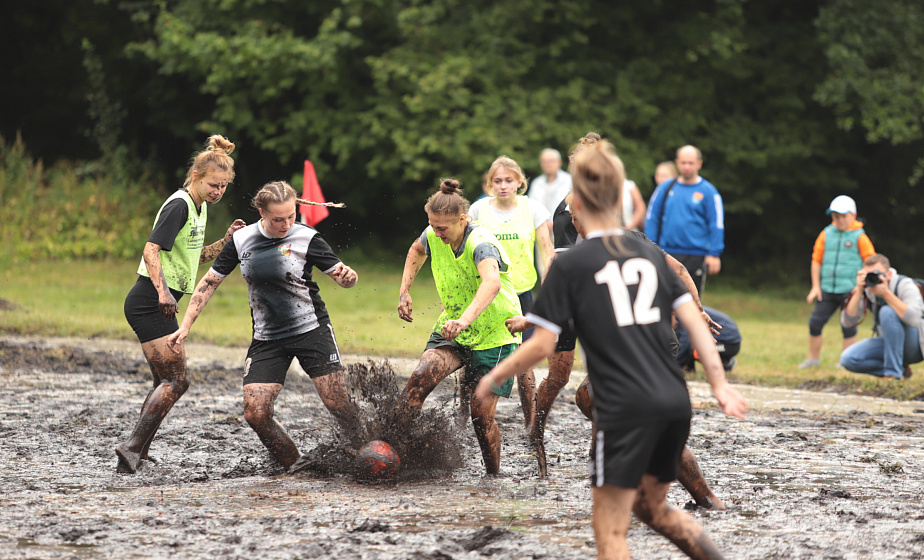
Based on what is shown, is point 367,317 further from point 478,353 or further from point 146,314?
point 478,353

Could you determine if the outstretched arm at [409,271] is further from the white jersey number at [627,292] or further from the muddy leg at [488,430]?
the white jersey number at [627,292]

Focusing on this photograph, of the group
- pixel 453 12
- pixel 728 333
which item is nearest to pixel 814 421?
pixel 728 333

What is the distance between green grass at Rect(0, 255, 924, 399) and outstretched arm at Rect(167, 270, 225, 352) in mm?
5184

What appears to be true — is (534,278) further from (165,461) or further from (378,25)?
(378,25)

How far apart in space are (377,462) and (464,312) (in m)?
1.05

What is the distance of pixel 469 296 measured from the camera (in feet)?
20.0

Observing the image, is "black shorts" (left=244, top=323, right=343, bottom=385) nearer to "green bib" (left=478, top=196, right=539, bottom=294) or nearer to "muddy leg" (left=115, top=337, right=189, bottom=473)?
"muddy leg" (left=115, top=337, right=189, bottom=473)

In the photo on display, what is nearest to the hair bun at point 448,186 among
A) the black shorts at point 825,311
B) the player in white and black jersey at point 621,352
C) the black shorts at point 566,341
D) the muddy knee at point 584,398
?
the black shorts at point 566,341

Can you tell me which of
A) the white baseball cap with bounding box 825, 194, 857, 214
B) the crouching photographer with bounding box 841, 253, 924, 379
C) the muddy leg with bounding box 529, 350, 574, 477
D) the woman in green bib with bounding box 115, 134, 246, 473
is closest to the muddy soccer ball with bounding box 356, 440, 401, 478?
the muddy leg with bounding box 529, 350, 574, 477

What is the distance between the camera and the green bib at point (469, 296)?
604 cm

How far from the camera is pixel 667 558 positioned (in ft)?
14.6

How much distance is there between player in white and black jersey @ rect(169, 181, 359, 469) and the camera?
585 centimetres

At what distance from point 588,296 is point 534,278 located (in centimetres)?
420

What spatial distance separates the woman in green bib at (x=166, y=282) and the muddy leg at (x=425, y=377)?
4.70 ft
